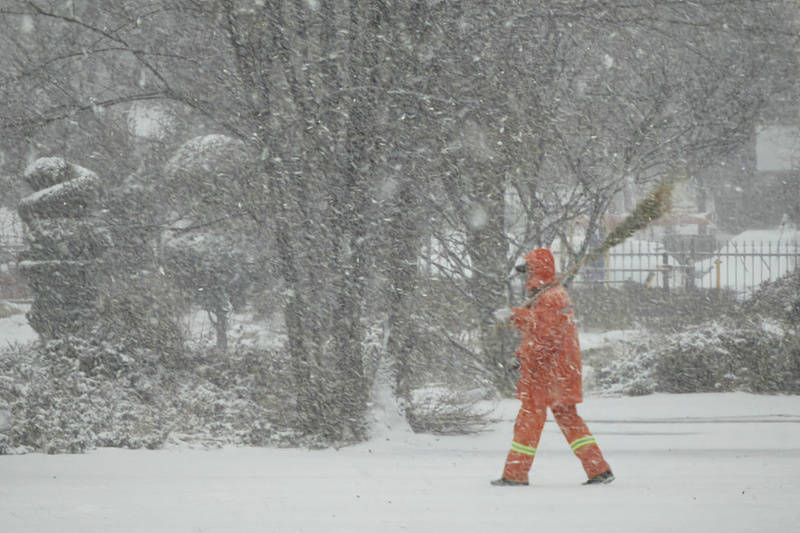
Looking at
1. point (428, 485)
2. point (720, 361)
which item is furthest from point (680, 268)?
point (428, 485)

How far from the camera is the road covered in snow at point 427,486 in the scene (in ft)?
16.2

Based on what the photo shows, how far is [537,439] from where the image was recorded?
6.02m

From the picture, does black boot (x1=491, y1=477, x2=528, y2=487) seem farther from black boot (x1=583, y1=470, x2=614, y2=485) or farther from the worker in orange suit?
black boot (x1=583, y1=470, x2=614, y2=485)

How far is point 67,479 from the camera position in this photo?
240 inches

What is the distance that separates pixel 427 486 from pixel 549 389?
1.04 m

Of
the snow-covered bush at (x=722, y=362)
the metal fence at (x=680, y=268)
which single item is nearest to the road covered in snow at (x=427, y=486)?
the snow-covered bush at (x=722, y=362)

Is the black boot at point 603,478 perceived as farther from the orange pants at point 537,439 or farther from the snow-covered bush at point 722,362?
the snow-covered bush at point 722,362

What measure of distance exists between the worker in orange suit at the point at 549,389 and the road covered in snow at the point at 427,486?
160 millimetres

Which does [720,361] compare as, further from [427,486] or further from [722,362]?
[427,486]

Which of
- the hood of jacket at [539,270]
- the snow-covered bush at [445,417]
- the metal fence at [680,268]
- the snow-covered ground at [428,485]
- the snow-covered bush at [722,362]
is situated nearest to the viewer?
the snow-covered ground at [428,485]

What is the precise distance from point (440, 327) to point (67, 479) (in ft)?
12.6

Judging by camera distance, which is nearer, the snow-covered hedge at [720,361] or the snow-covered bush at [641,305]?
the snow-covered hedge at [720,361]

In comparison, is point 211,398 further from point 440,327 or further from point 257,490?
point 257,490

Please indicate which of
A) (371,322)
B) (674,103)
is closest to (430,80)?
(371,322)
